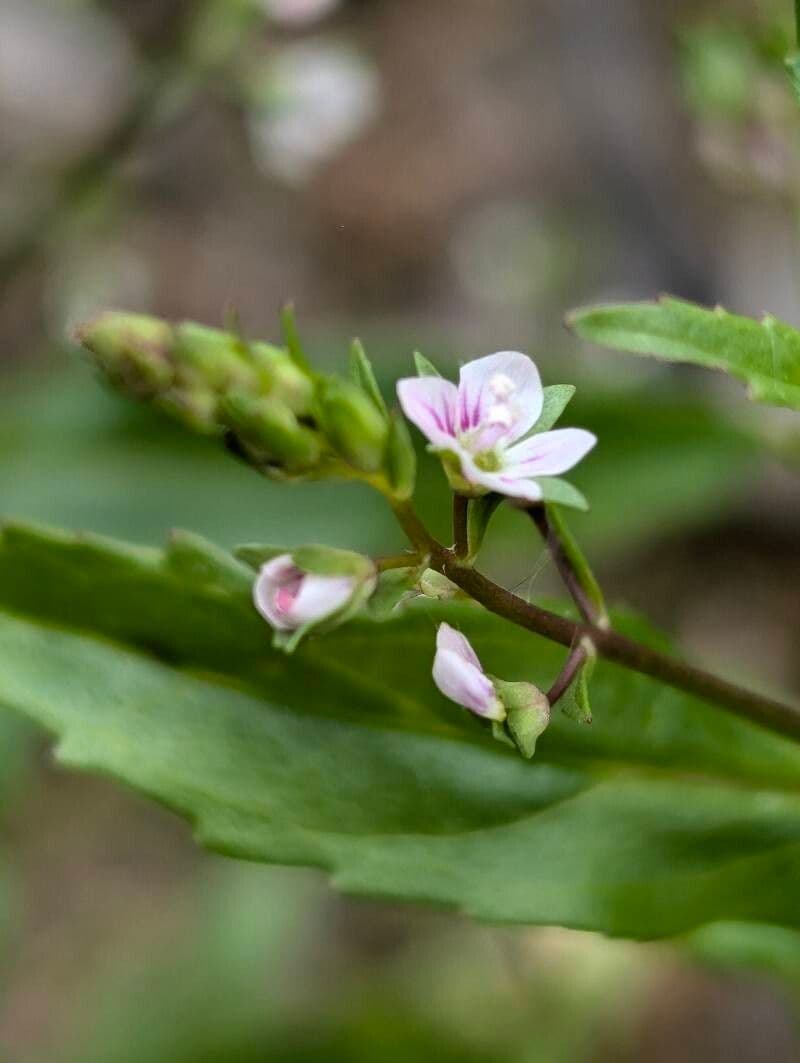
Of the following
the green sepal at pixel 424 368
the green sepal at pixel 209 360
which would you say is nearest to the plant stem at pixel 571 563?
the green sepal at pixel 424 368

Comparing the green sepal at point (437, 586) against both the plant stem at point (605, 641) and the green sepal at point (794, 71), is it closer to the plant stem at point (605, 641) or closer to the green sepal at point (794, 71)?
the plant stem at point (605, 641)

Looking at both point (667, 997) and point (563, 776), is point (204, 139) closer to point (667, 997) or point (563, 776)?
point (667, 997)

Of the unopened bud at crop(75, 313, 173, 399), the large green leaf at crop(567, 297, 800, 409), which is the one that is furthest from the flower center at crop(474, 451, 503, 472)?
the unopened bud at crop(75, 313, 173, 399)

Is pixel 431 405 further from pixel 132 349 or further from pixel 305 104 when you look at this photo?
pixel 305 104

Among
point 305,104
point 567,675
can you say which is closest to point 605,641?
point 567,675

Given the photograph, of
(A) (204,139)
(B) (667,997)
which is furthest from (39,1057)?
(A) (204,139)

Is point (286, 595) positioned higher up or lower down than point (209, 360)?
lower down
